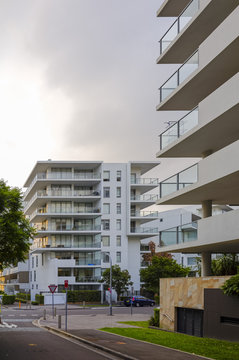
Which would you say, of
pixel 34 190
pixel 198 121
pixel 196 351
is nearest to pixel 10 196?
pixel 198 121

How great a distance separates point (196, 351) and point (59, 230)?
6326cm

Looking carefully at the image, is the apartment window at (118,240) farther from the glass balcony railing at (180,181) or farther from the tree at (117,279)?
the glass balcony railing at (180,181)

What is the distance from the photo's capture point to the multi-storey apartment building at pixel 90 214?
8138cm

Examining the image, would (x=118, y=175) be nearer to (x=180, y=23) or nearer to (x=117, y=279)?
(x=117, y=279)

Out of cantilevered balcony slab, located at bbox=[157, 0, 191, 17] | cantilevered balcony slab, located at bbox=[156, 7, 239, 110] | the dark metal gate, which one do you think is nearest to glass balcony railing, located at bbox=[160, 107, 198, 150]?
cantilevered balcony slab, located at bbox=[156, 7, 239, 110]

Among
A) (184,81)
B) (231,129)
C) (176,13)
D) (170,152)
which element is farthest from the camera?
(176,13)

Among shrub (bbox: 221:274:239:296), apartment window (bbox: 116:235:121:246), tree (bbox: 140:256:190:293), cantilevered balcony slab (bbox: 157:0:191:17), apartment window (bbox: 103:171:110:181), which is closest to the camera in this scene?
shrub (bbox: 221:274:239:296)

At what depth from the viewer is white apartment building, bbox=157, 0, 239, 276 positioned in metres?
22.8

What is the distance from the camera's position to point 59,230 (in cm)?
8150

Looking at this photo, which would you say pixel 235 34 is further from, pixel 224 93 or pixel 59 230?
pixel 59 230

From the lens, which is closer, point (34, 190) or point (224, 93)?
point (224, 93)

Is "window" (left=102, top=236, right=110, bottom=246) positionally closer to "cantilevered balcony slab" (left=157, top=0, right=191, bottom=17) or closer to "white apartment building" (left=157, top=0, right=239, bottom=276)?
"white apartment building" (left=157, top=0, right=239, bottom=276)

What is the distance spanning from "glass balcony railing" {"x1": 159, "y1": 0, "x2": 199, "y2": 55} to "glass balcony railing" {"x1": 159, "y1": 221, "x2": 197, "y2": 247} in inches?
399

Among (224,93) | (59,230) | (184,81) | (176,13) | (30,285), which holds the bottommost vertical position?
(30,285)
